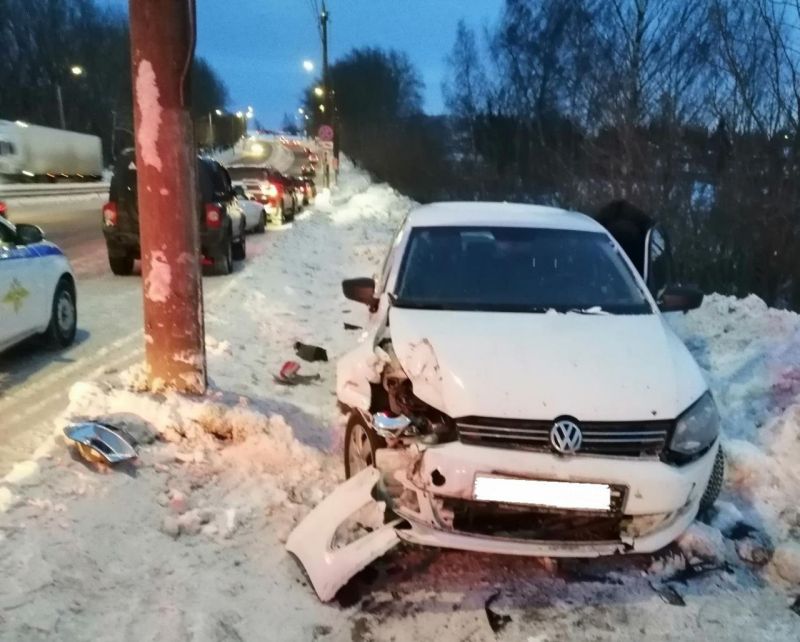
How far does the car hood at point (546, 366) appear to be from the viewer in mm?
3803

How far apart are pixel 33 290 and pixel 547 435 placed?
547 cm

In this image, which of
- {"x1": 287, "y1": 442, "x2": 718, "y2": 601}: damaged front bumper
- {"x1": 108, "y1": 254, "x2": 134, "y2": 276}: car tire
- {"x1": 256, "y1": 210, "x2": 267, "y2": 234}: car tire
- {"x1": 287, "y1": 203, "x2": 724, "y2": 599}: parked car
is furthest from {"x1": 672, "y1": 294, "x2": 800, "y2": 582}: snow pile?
{"x1": 256, "y1": 210, "x2": 267, "y2": 234}: car tire

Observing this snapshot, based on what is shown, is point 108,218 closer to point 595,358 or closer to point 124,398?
Answer: point 124,398

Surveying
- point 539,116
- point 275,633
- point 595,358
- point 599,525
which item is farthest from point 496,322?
point 539,116

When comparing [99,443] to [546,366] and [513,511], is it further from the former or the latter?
[546,366]

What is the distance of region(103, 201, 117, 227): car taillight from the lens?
13297 mm

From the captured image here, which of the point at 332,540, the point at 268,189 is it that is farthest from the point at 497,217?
the point at 268,189

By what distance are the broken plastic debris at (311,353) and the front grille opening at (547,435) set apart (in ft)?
14.6

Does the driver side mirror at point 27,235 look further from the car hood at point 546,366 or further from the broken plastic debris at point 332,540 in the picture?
the broken plastic debris at point 332,540

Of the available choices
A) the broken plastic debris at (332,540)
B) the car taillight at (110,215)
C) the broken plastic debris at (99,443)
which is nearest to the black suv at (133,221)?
the car taillight at (110,215)

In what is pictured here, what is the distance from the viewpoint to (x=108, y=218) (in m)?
13.4

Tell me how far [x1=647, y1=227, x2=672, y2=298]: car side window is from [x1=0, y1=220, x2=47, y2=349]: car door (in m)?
5.49

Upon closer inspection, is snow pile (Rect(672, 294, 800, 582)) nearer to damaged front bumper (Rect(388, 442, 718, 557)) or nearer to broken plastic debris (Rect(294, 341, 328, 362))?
→ damaged front bumper (Rect(388, 442, 718, 557))

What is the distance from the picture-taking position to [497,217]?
593 centimetres
